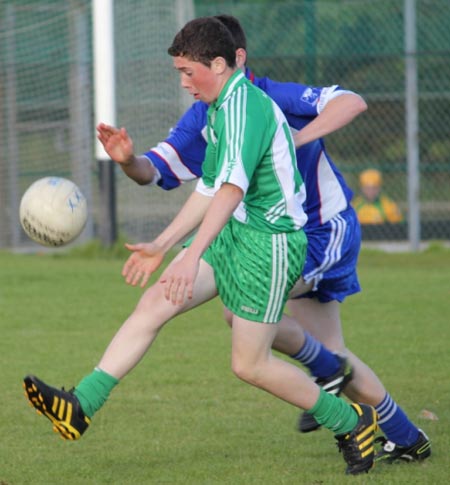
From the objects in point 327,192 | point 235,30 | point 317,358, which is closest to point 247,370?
point 317,358

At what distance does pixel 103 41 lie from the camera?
12.9 m

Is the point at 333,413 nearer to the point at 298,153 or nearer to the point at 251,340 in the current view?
the point at 251,340

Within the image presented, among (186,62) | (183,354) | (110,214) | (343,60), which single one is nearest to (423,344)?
(183,354)

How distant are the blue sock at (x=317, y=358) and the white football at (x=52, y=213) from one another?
1.13 m

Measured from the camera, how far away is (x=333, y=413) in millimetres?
4859

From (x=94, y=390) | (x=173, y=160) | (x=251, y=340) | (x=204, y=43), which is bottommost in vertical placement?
(x=94, y=390)

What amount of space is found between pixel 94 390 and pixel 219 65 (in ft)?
4.45

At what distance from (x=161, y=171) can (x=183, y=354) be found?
2.68m

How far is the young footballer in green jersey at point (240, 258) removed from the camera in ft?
14.9

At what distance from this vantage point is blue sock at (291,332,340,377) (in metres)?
5.16

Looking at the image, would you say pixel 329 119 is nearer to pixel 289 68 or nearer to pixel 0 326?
pixel 0 326

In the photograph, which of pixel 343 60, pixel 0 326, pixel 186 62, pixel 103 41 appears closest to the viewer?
pixel 186 62

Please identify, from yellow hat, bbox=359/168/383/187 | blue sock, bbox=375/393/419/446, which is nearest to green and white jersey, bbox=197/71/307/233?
blue sock, bbox=375/393/419/446

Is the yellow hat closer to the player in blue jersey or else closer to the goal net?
the goal net
